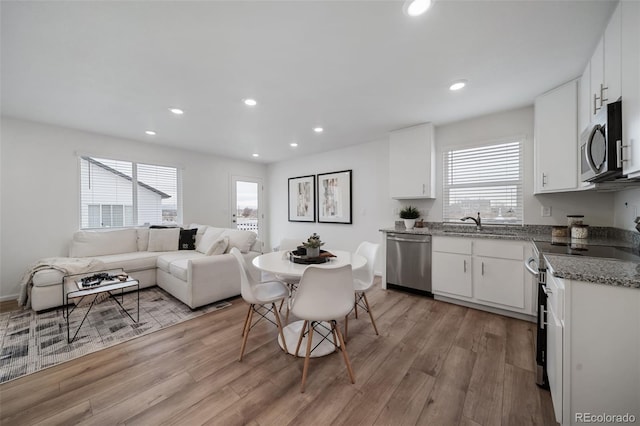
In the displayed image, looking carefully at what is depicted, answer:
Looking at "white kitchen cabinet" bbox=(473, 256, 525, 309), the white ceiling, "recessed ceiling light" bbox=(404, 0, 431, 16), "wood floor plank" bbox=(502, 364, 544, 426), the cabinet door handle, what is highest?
the white ceiling

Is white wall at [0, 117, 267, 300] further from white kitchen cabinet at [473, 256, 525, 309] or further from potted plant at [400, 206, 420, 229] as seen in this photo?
white kitchen cabinet at [473, 256, 525, 309]

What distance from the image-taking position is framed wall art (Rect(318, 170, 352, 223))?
4.75m

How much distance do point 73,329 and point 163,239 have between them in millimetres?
1843

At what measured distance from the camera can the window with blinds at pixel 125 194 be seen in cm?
387

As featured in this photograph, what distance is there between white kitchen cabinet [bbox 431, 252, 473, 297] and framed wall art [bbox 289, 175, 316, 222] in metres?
2.83

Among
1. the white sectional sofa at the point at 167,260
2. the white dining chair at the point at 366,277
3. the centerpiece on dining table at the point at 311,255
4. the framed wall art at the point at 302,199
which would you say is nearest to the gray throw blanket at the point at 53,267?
the white sectional sofa at the point at 167,260

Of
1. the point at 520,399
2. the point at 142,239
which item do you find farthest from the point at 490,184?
the point at 142,239

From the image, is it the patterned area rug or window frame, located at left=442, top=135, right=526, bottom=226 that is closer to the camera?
the patterned area rug

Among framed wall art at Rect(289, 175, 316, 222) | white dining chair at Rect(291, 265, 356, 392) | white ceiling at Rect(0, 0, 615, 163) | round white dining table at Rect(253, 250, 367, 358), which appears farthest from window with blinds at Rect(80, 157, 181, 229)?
white dining chair at Rect(291, 265, 356, 392)

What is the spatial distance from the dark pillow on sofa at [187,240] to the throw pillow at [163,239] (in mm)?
76

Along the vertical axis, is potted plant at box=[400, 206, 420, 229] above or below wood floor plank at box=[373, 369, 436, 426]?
above

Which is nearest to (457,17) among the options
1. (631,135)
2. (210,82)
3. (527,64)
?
(527,64)

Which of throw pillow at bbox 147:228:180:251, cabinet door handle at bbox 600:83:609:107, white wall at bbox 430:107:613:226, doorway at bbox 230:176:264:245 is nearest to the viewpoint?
cabinet door handle at bbox 600:83:609:107

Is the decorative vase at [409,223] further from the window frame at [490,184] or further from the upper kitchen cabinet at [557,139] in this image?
the upper kitchen cabinet at [557,139]
